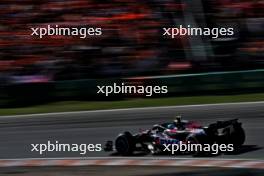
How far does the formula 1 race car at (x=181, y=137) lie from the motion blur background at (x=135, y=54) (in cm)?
644

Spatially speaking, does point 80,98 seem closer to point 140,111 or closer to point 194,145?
point 140,111

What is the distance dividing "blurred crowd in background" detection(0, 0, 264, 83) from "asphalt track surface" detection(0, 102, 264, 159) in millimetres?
2606

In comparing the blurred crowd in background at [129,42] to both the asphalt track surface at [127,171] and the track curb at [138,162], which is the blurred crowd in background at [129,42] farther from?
the asphalt track surface at [127,171]

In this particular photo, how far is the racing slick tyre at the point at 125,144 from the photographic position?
9.66 meters

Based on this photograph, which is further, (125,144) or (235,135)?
(125,144)

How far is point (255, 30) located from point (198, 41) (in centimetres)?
238

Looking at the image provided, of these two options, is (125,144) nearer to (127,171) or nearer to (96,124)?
(127,171)

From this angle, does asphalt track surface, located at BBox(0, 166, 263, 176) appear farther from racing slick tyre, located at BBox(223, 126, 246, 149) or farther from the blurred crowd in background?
the blurred crowd in background

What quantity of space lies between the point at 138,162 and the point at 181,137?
2.64ft

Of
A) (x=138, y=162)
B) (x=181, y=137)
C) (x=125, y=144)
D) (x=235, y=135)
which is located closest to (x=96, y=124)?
(x=125, y=144)

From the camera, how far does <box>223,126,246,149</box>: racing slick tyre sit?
29.4 feet

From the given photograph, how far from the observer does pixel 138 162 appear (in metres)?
9.48

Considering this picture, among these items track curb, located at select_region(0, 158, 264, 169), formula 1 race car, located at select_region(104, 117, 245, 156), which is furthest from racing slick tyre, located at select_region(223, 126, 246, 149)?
track curb, located at select_region(0, 158, 264, 169)

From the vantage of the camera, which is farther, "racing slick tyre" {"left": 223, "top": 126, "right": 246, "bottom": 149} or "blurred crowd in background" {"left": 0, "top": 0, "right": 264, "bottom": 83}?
"blurred crowd in background" {"left": 0, "top": 0, "right": 264, "bottom": 83}
